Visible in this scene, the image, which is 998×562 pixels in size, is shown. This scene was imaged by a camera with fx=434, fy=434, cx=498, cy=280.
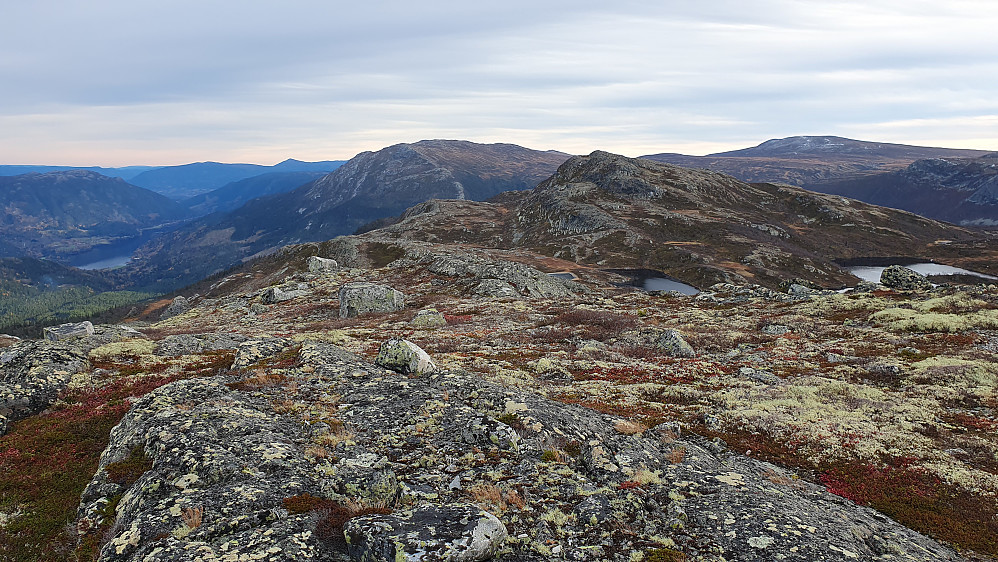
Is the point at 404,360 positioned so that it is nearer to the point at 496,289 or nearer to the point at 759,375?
the point at 759,375

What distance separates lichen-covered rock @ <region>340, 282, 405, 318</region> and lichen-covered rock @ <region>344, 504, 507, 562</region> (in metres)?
53.1

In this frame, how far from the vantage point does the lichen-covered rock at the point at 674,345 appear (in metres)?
34.8

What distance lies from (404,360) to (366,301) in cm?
4099

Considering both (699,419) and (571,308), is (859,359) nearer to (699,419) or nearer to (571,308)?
(699,419)

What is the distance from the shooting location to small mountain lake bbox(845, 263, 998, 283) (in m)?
163

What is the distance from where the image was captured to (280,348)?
28797 millimetres

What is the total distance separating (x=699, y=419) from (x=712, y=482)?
8.07m

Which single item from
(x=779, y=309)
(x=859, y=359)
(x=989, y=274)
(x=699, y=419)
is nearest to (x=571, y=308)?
(x=779, y=309)

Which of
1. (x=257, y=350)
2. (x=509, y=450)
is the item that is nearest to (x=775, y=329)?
(x=509, y=450)

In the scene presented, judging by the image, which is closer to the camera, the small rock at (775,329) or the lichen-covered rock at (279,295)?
the small rock at (775,329)

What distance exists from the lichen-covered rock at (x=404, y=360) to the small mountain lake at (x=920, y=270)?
638ft

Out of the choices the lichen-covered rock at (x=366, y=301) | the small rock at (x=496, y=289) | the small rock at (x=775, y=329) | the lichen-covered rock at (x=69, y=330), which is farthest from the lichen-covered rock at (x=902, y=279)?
the lichen-covered rock at (x=69, y=330)

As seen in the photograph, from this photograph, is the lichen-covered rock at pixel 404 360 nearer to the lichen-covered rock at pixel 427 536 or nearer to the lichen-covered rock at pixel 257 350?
the lichen-covered rock at pixel 257 350

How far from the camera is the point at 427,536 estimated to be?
988 centimetres
